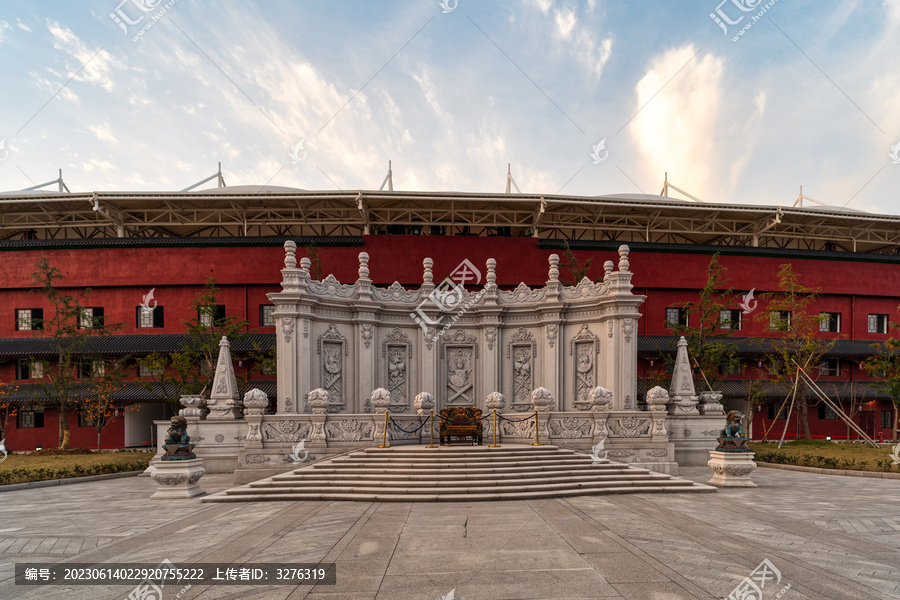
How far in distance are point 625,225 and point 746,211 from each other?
6.62 metres

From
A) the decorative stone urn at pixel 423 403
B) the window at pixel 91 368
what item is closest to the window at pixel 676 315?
the decorative stone urn at pixel 423 403

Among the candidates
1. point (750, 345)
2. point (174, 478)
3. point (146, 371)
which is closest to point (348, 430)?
point (174, 478)

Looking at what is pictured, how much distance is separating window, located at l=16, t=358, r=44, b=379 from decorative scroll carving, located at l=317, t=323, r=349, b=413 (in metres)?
19.4

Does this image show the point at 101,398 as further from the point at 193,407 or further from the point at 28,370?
the point at 193,407

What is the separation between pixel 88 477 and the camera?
648 inches

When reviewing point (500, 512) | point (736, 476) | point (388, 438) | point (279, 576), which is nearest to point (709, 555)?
point (500, 512)

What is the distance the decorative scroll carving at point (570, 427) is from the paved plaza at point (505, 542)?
3.34m

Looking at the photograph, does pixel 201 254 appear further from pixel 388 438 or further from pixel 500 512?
pixel 500 512

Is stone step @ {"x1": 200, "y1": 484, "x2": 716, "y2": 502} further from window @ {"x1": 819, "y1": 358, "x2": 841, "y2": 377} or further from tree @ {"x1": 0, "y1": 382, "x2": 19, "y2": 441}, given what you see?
window @ {"x1": 819, "y1": 358, "x2": 841, "y2": 377}

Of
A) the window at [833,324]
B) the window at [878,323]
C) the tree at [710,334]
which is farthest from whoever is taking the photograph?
the window at [878,323]

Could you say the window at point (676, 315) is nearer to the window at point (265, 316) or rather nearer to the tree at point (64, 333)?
the window at point (265, 316)

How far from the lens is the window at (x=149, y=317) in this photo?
26938mm

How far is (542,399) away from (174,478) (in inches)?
404

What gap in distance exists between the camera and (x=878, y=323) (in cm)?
2983
